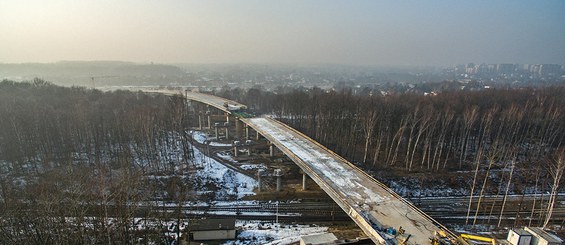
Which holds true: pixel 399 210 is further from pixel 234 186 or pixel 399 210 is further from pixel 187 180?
pixel 187 180

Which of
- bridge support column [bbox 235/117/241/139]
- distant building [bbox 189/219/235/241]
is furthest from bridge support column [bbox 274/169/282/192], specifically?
bridge support column [bbox 235/117/241/139]

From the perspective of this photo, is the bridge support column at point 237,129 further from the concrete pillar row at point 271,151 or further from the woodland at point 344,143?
the concrete pillar row at point 271,151

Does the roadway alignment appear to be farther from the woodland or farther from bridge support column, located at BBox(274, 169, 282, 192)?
the woodland

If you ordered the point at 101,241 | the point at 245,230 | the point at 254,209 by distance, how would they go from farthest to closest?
the point at 254,209
the point at 245,230
the point at 101,241

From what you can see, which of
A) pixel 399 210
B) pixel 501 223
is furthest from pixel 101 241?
pixel 501 223

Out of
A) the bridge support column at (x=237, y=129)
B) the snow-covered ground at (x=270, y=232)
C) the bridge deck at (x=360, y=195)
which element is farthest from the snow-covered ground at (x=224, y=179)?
the bridge support column at (x=237, y=129)

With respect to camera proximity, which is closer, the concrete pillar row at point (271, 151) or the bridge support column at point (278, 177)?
the bridge support column at point (278, 177)
